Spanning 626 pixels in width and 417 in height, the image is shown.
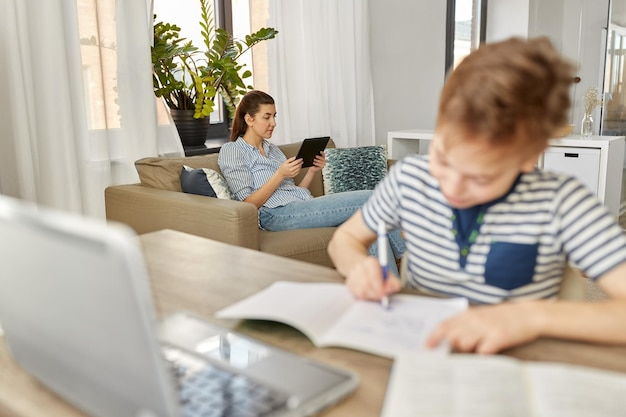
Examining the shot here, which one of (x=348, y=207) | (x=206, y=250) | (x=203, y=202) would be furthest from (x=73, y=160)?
(x=206, y=250)

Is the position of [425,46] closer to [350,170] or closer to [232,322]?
[350,170]

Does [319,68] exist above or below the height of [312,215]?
above

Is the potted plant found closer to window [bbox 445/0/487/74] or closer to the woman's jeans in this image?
the woman's jeans

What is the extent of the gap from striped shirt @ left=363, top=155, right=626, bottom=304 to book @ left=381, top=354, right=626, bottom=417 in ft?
0.80

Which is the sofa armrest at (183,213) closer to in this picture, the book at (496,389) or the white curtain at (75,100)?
the white curtain at (75,100)

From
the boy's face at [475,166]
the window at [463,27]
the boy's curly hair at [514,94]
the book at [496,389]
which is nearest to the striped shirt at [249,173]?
the boy's face at [475,166]

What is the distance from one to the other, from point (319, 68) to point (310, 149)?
1.08m

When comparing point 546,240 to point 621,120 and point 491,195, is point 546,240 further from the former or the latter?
point 621,120

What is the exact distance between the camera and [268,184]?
9.09 ft

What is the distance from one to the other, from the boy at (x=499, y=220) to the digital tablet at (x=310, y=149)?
5.64ft

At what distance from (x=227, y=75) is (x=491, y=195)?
2.46 meters

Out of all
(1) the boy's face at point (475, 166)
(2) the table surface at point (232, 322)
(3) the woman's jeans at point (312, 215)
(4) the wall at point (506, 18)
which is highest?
(4) the wall at point (506, 18)

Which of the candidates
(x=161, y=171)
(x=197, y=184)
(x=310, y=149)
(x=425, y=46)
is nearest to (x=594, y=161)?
(x=425, y=46)

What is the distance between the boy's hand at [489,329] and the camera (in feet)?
2.64
